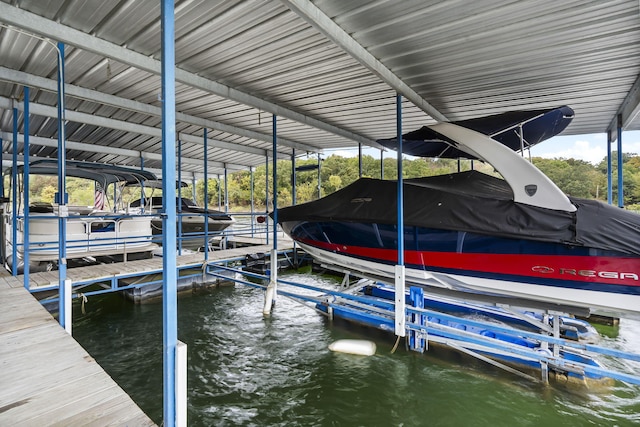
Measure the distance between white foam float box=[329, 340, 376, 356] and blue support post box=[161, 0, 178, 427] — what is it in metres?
2.92

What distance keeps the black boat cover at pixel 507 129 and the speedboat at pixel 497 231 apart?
2 cm

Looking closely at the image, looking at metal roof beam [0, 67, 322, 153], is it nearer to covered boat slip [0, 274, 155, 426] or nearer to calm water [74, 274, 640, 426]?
covered boat slip [0, 274, 155, 426]

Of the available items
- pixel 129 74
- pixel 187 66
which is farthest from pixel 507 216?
pixel 129 74

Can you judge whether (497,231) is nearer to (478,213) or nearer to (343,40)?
(478,213)

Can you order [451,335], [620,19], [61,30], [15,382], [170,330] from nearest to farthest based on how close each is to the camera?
[170,330]
[15,382]
[620,19]
[61,30]
[451,335]

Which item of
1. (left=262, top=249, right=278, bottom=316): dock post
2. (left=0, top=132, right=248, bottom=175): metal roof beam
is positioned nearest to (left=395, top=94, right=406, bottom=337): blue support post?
(left=262, top=249, right=278, bottom=316): dock post

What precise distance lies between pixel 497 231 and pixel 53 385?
394 centimetres

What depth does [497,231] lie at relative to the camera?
131 inches

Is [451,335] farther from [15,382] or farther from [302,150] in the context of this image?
[302,150]

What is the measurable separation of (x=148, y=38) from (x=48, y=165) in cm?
461

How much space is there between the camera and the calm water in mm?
3010

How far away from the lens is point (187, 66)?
4.00 m

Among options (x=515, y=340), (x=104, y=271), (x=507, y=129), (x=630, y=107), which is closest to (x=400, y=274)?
(x=515, y=340)

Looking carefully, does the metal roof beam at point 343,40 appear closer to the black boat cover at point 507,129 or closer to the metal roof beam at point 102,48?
the black boat cover at point 507,129
